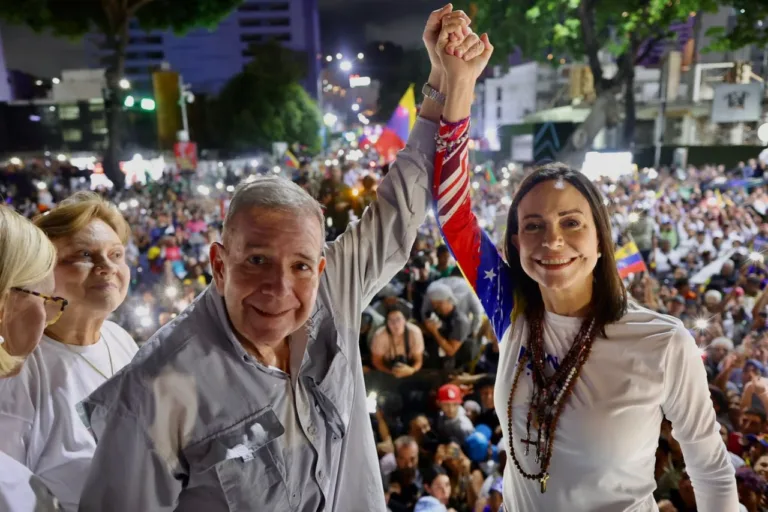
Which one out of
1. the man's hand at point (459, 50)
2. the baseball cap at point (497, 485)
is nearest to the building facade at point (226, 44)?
the baseball cap at point (497, 485)

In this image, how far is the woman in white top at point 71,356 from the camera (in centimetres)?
169

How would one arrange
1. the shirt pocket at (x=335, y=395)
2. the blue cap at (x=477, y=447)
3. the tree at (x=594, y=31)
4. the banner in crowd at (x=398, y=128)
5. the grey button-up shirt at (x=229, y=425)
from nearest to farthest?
the grey button-up shirt at (x=229, y=425), the shirt pocket at (x=335, y=395), the blue cap at (x=477, y=447), the banner in crowd at (x=398, y=128), the tree at (x=594, y=31)

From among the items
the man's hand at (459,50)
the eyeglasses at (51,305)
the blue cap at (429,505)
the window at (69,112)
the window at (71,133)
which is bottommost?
the blue cap at (429,505)

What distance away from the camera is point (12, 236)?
129cm

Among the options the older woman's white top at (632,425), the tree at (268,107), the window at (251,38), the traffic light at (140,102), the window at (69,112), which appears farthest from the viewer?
the window at (251,38)

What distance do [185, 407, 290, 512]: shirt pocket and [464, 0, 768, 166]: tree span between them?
50.4ft

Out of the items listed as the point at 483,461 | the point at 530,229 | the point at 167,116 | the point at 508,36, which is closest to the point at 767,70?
the point at 508,36

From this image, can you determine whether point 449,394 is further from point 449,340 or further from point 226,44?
point 226,44

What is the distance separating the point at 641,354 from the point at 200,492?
129 centimetres

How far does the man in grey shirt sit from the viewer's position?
1.28m

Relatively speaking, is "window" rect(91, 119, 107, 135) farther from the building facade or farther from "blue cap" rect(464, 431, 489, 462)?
"blue cap" rect(464, 431, 489, 462)

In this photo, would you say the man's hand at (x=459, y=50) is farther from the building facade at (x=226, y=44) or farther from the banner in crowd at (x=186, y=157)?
the building facade at (x=226, y=44)

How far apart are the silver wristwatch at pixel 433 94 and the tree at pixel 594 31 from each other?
14304 mm

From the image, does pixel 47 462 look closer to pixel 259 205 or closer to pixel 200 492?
pixel 200 492
